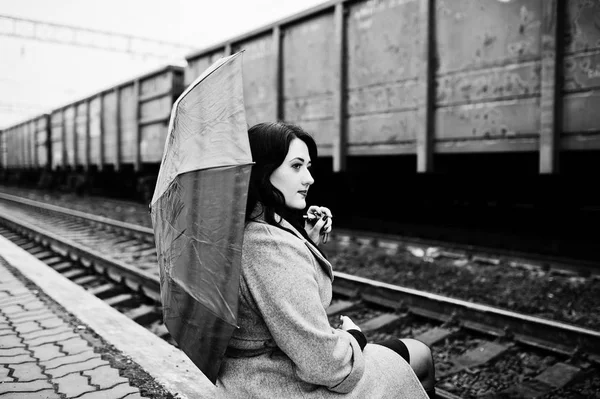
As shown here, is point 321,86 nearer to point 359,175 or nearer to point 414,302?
point 359,175

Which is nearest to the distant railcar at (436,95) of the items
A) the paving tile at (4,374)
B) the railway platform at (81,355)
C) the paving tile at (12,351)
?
the railway platform at (81,355)

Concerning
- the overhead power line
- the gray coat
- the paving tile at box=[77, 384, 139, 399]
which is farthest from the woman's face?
the overhead power line

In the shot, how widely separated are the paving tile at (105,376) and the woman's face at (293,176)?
5.61 feet

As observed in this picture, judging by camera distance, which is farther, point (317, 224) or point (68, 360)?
point (68, 360)

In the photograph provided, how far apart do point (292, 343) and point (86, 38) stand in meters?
29.1

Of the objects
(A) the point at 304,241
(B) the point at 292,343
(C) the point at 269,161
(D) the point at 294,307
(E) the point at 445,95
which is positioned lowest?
(B) the point at 292,343

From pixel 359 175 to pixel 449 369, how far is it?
5860 mm

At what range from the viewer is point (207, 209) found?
1.41 metres

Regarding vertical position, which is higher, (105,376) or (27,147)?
(27,147)

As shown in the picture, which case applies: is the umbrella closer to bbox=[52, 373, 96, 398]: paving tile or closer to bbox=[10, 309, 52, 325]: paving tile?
bbox=[52, 373, 96, 398]: paving tile

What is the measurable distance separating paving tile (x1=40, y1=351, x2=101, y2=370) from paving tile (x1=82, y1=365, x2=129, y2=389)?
0.69 feet

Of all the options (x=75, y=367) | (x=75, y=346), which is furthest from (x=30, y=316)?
(x=75, y=367)

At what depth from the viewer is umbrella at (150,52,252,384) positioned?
1347mm

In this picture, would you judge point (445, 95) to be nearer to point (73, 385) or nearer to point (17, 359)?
point (73, 385)
